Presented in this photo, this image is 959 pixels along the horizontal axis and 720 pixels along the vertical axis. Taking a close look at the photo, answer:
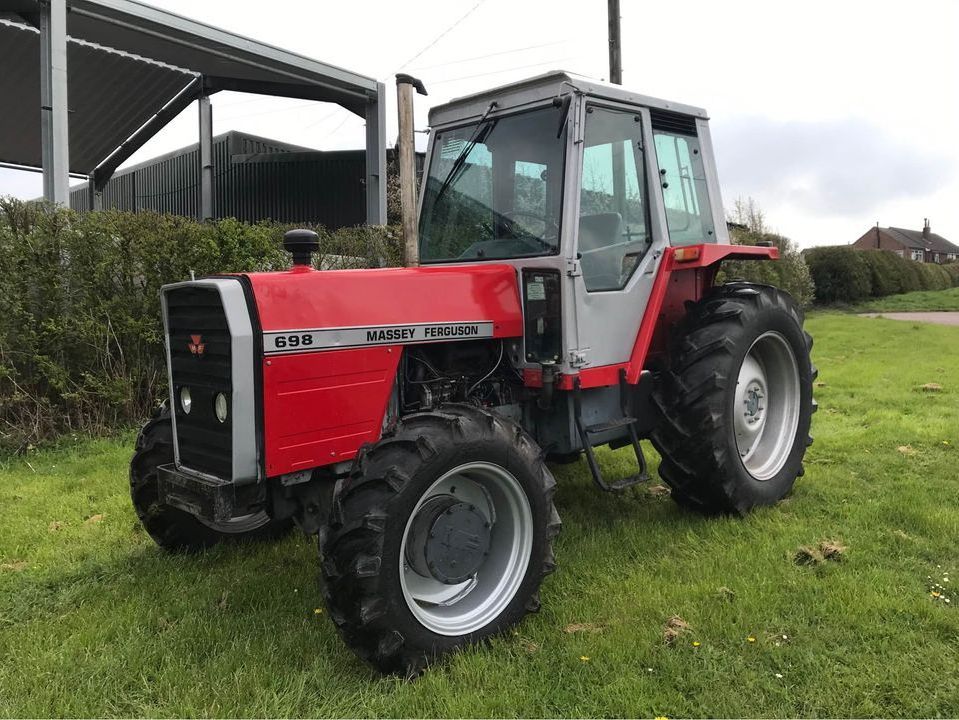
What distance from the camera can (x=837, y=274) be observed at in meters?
24.1

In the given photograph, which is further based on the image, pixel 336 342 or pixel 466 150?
pixel 466 150

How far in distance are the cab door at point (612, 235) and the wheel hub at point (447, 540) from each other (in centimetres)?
100

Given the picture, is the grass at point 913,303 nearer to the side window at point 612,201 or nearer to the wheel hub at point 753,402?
the wheel hub at point 753,402

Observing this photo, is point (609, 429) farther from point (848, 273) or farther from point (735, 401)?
point (848, 273)

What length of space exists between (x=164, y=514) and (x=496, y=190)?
2.41 meters

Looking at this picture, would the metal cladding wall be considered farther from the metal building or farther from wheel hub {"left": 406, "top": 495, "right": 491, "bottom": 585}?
wheel hub {"left": 406, "top": 495, "right": 491, "bottom": 585}

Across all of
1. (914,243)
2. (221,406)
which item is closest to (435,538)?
(221,406)

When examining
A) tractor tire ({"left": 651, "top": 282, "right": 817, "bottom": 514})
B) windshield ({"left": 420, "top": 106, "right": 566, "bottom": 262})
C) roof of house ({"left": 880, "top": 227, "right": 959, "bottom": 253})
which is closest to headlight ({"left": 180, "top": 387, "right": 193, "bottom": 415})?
windshield ({"left": 420, "top": 106, "right": 566, "bottom": 262})

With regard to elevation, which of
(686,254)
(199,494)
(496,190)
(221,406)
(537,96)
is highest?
(537,96)

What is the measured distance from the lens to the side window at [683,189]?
4039mm

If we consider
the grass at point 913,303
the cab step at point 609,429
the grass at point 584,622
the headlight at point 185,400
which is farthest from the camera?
the grass at point 913,303

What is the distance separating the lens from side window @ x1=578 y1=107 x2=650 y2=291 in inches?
141

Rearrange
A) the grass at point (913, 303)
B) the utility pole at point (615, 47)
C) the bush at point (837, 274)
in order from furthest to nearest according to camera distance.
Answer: the bush at point (837, 274), the grass at point (913, 303), the utility pole at point (615, 47)

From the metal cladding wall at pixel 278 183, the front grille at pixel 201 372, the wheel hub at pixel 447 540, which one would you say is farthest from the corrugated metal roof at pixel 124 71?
the wheel hub at pixel 447 540
